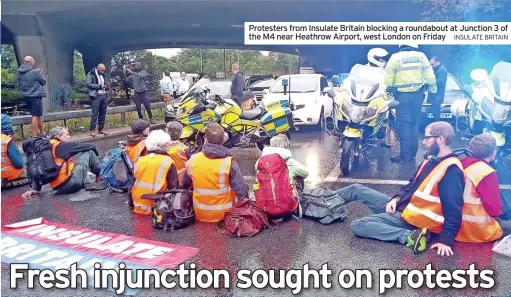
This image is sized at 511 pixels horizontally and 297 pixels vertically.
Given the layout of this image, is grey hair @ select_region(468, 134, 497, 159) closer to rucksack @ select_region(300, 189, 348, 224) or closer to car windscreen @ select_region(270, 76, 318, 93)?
rucksack @ select_region(300, 189, 348, 224)

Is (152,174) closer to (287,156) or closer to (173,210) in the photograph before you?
(173,210)

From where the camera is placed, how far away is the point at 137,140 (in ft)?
21.9

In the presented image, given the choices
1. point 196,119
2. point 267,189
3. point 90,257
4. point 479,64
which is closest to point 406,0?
point 479,64

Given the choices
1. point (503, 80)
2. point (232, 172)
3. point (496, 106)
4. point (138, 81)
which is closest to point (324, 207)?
point (232, 172)

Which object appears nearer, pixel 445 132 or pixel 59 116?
pixel 445 132

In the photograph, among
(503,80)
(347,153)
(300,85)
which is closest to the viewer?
(503,80)

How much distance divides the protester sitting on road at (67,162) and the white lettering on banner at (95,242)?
1445 mm

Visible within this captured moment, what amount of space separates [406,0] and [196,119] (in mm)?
16961

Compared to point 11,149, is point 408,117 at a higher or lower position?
higher

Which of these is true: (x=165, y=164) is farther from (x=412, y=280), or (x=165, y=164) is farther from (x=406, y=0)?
(x=406, y=0)

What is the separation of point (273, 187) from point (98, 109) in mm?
8408

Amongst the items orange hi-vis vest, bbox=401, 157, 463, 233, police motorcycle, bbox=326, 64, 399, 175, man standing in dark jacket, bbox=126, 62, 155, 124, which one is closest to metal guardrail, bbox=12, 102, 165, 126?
man standing in dark jacket, bbox=126, 62, 155, 124

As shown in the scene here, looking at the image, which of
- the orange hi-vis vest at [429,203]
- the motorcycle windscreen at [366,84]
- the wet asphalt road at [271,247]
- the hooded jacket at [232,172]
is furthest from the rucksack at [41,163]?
the orange hi-vis vest at [429,203]

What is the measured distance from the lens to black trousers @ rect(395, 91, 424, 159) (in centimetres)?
841
